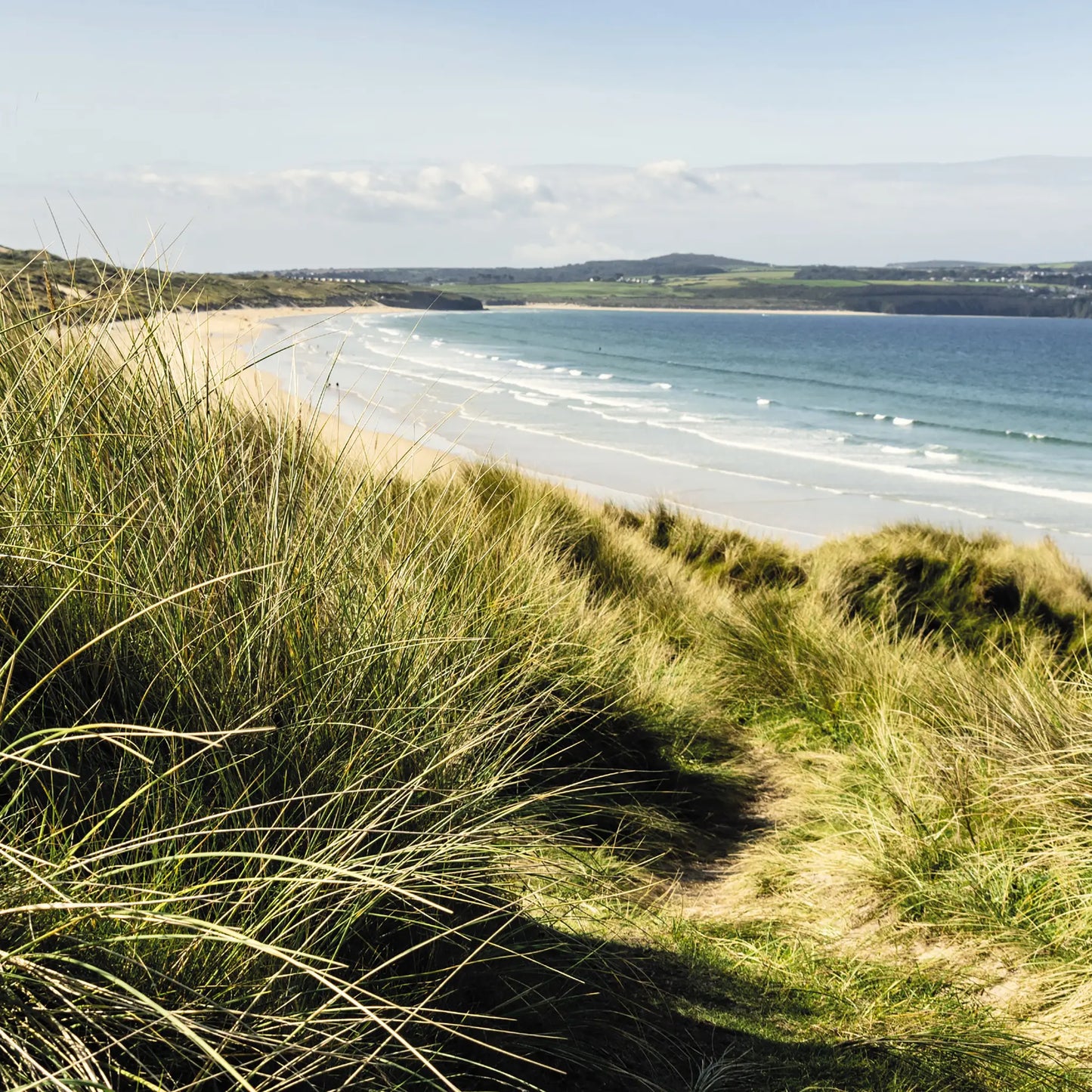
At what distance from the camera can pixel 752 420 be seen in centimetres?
3591

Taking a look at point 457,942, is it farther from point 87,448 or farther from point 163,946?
point 87,448

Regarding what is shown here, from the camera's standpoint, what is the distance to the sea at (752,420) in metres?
20.0

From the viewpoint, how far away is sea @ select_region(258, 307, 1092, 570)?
1995 cm

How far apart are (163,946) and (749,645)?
5.36 meters

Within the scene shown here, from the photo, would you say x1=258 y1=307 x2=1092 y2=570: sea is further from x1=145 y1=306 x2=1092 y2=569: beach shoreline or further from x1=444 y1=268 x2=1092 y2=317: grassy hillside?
x1=444 y1=268 x2=1092 y2=317: grassy hillside

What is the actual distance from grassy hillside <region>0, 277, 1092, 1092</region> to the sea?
593mm

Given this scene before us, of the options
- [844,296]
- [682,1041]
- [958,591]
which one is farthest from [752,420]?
[844,296]

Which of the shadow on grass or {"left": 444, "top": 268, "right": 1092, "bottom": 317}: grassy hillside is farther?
{"left": 444, "top": 268, "right": 1092, "bottom": 317}: grassy hillside

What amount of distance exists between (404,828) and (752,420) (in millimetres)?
34761

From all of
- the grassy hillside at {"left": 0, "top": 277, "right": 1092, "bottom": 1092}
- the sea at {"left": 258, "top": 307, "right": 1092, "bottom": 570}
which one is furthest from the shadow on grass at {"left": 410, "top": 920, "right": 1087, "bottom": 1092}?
the sea at {"left": 258, "top": 307, "right": 1092, "bottom": 570}

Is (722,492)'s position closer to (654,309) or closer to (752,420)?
(752,420)

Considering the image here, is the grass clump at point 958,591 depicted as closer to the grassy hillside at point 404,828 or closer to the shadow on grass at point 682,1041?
the grassy hillside at point 404,828

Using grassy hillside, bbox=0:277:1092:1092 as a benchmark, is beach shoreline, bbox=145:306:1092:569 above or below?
below

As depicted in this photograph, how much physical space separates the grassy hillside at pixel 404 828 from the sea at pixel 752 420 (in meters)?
0.59
